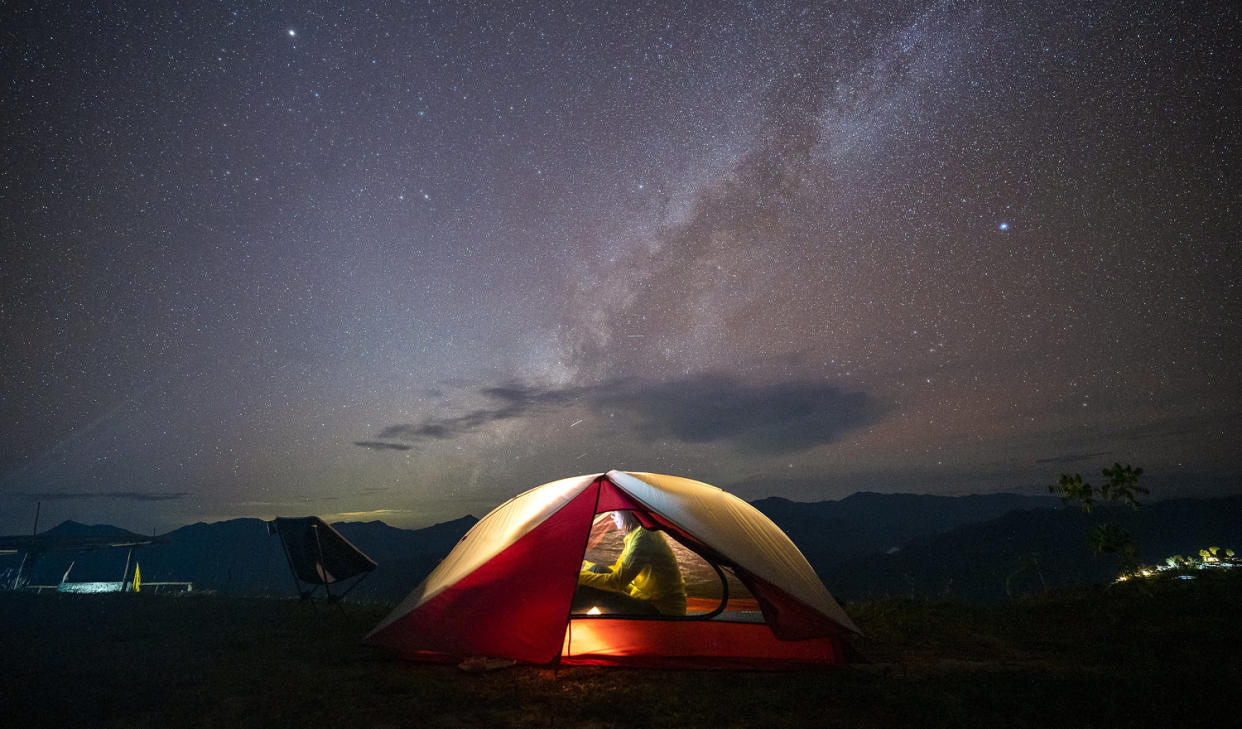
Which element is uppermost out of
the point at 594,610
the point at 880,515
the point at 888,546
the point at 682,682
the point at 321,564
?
the point at 321,564

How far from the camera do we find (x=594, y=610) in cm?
529

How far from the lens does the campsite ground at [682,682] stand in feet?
12.0

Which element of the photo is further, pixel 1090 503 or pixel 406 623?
pixel 1090 503

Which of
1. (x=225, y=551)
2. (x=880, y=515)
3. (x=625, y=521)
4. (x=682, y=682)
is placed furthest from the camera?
(x=225, y=551)

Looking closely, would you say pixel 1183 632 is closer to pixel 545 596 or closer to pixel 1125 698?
pixel 1125 698

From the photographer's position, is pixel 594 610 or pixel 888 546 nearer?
pixel 594 610

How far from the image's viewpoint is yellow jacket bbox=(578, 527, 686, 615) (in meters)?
5.29

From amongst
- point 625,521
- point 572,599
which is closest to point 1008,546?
point 625,521

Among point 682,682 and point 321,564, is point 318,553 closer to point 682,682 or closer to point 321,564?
point 321,564

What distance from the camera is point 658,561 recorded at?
5.41 meters

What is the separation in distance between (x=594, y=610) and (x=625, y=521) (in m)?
1.37

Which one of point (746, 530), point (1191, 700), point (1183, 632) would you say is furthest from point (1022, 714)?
point (1183, 632)

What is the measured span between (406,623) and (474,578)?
748 mm

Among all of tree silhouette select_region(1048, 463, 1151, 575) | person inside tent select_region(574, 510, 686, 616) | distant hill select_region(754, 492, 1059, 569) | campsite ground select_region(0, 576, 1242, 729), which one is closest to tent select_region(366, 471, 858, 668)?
person inside tent select_region(574, 510, 686, 616)
